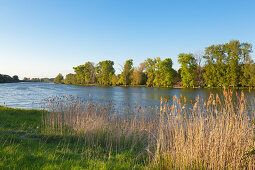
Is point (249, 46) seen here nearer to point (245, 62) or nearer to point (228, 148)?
point (245, 62)

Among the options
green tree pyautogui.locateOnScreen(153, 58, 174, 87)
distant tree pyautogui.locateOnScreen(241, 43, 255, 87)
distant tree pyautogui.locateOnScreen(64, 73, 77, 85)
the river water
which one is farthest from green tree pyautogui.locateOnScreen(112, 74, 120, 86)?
distant tree pyautogui.locateOnScreen(241, 43, 255, 87)

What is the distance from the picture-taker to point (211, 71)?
50562 millimetres

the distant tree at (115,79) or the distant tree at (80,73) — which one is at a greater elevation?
the distant tree at (80,73)

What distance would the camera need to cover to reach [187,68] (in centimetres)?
5491

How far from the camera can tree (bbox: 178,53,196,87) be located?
54219mm

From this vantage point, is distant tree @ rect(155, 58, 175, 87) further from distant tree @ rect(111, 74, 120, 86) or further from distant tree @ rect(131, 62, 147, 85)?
distant tree @ rect(111, 74, 120, 86)

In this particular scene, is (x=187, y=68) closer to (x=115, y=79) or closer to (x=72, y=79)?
(x=115, y=79)

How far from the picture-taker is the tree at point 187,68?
5422 centimetres

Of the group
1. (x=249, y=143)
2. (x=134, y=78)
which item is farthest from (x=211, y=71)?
(x=249, y=143)

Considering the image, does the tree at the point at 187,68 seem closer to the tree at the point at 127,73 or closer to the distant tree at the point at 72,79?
the tree at the point at 127,73

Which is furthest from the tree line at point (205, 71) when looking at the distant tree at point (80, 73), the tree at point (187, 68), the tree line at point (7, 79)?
the tree line at point (7, 79)

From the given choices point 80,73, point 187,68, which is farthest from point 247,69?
point 80,73

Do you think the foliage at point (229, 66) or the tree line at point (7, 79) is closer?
the foliage at point (229, 66)

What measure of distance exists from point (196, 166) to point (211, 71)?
53.6 m
